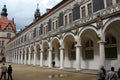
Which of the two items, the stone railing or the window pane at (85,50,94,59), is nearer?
the stone railing

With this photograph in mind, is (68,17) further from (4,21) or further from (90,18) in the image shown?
(4,21)

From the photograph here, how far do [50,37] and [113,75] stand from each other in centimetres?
2167

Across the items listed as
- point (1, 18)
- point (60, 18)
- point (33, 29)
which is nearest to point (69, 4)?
point (60, 18)

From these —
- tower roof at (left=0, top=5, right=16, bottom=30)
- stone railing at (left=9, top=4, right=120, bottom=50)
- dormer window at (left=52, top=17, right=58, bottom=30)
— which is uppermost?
tower roof at (left=0, top=5, right=16, bottom=30)

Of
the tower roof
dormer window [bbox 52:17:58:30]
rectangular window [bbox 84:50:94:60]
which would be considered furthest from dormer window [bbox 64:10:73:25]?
the tower roof

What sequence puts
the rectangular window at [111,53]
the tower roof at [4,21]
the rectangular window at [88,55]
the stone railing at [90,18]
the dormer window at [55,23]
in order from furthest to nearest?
the tower roof at [4,21]
the dormer window at [55,23]
the rectangular window at [88,55]
the rectangular window at [111,53]
the stone railing at [90,18]

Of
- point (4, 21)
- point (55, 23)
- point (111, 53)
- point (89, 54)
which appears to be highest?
point (4, 21)

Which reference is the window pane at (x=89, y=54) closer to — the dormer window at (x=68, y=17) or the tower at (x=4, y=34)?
the dormer window at (x=68, y=17)

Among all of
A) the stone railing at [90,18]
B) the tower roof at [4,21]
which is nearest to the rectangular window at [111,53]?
the stone railing at [90,18]

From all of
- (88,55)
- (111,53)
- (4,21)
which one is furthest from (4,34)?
(111,53)

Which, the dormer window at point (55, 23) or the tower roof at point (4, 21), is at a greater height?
the tower roof at point (4, 21)

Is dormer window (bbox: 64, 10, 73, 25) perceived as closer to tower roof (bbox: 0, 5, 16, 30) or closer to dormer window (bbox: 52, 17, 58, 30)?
dormer window (bbox: 52, 17, 58, 30)

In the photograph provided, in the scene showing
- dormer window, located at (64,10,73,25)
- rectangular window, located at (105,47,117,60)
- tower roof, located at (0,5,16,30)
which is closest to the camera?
rectangular window, located at (105,47,117,60)

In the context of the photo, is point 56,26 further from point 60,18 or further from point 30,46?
point 30,46
